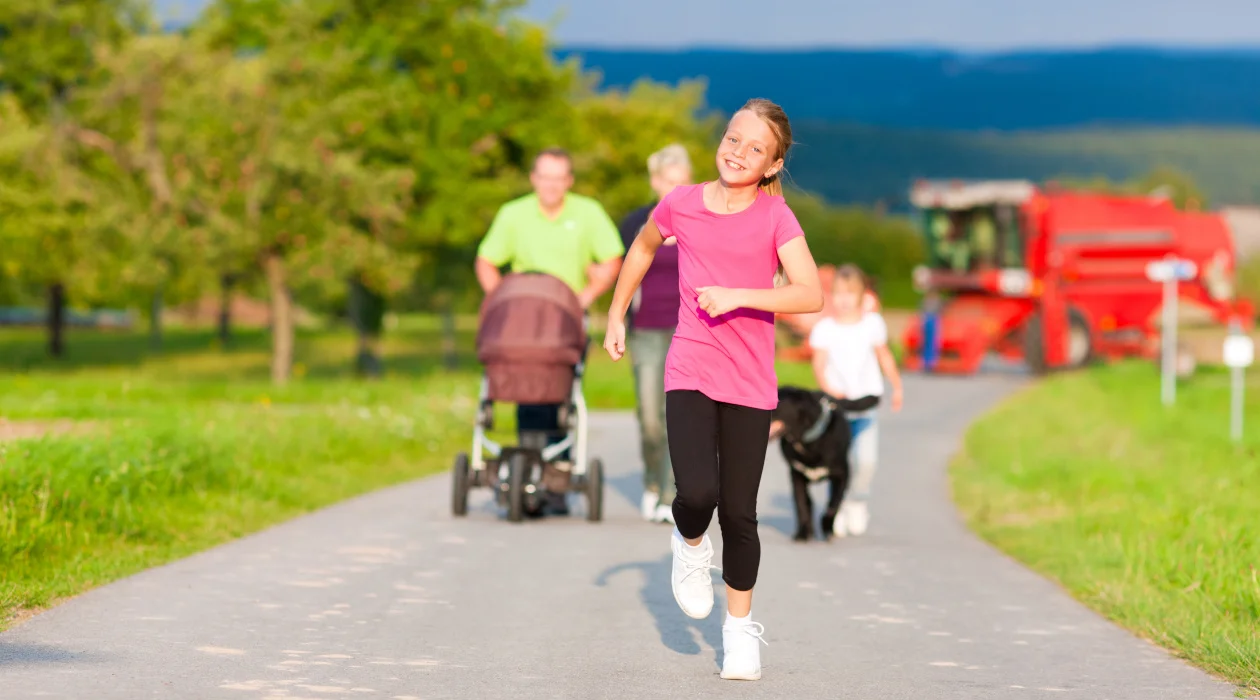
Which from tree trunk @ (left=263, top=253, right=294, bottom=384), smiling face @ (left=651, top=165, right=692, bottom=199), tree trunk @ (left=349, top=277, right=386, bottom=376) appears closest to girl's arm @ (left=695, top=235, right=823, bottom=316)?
smiling face @ (left=651, top=165, right=692, bottom=199)

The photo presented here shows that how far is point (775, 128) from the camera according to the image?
6.10m

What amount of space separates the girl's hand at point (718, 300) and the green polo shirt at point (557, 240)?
15.5 ft

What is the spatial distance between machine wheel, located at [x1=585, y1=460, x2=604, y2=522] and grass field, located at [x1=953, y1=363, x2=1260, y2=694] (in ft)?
8.18

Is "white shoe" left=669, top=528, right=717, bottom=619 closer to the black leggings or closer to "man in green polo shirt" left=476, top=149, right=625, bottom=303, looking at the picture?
the black leggings

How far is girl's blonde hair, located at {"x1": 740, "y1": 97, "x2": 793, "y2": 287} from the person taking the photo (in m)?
6.10

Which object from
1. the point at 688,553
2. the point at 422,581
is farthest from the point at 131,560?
the point at 688,553

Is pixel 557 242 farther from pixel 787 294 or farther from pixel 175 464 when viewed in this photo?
pixel 787 294

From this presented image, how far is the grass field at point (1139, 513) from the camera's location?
750 centimetres

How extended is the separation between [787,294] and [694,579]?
1.14 metres

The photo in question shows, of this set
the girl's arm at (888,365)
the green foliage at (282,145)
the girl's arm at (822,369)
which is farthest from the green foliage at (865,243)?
the girl's arm at (822,369)

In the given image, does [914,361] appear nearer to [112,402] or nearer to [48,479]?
[112,402]

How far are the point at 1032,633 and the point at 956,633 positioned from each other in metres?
0.34

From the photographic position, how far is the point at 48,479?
9188 millimetres

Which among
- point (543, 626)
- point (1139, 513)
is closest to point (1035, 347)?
point (1139, 513)
